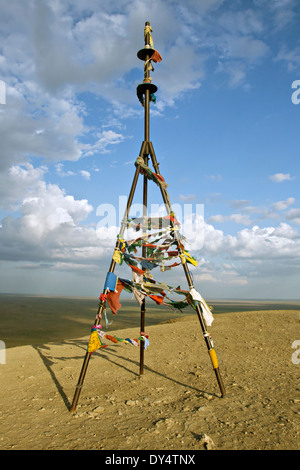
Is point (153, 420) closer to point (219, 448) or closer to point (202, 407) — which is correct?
point (202, 407)

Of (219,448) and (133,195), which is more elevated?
(133,195)

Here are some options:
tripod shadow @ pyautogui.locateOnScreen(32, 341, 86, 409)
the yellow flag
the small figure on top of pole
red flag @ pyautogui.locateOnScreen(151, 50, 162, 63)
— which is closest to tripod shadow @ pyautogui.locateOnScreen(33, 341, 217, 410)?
tripod shadow @ pyautogui.locateOnScreen(32, 341, 86, 409)

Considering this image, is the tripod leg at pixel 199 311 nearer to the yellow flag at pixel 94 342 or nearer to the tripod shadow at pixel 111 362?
the tripod shadow at pixel 111 362

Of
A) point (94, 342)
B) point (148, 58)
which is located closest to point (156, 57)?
point (148, 58)

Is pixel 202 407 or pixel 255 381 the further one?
pixel 255 381

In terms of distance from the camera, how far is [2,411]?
4848 mm

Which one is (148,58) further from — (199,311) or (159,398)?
(159,398)

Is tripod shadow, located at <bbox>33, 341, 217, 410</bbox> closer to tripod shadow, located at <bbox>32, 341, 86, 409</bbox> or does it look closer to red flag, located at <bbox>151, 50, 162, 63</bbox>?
tripod shadow, located at <bbox>32, 341, 86, 409</bbox>

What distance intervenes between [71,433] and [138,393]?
5.98ft

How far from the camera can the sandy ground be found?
3.66m

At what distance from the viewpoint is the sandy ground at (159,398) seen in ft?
12.0

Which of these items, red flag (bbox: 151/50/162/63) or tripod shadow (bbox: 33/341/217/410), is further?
red flag (bbox: 151/50/162/63)
